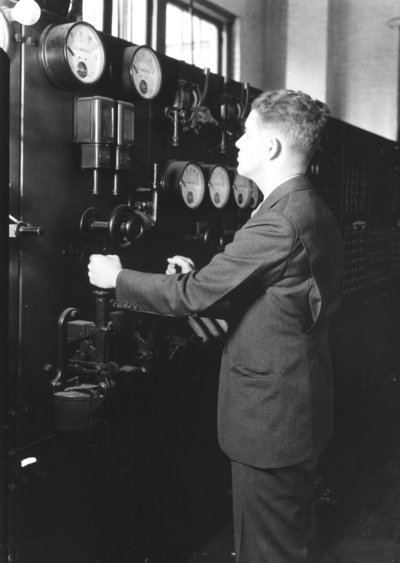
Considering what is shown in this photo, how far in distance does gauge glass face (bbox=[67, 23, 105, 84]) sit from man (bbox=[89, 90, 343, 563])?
A: 51cm

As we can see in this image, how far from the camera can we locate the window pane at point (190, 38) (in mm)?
4141

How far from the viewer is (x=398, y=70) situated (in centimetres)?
508

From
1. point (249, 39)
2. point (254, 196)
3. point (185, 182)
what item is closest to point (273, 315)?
point (185, 182)

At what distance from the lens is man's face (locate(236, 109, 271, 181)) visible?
5.67ft

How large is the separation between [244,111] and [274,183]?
106 cm

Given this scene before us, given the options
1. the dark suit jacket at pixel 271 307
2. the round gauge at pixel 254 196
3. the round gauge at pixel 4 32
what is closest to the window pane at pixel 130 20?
the round gauge at pixel 254 196

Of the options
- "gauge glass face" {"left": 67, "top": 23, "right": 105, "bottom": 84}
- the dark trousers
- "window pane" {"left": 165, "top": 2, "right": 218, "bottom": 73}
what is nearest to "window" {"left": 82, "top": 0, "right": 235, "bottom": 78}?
"window pane" {"left": 165, "top": 2, "right": 218, "bottom": 73}

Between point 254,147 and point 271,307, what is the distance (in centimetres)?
42

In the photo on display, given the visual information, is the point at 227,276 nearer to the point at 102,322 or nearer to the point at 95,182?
the point at 102,322

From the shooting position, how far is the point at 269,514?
1727 mm

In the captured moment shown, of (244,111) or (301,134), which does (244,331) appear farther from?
(244,111)

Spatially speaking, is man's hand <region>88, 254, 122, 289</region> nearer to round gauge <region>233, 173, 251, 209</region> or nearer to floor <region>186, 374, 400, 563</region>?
round gauge <region>233, 173, 251, 209</region>

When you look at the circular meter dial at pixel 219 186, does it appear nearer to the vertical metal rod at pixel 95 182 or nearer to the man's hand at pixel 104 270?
the vertical metal rod at pixel 95 182

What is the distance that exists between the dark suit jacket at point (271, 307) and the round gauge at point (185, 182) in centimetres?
60
